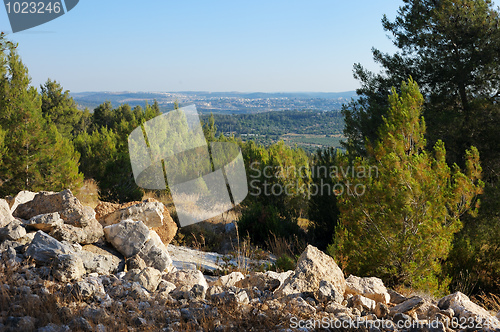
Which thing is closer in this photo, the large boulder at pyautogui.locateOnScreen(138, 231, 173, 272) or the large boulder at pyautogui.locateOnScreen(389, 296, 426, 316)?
the large boulder at pyautogui.locateOnScreen(389, 296, 426, 316)

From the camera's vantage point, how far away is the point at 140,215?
519cm

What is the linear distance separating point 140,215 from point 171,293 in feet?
6.51

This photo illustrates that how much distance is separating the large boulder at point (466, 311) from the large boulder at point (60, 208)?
4.14 metres

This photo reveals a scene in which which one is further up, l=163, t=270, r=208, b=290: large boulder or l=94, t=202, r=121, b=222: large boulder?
l=94, t=202, r=121, b=222: large boulder

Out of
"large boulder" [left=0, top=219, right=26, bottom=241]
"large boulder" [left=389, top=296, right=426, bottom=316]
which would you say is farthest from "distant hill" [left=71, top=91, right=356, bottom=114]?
"large boulder" [left=389, top=296, right=426, bottom=316]

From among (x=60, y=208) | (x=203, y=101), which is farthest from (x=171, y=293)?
(x=203, y=101)

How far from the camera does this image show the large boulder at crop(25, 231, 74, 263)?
11.9 ft

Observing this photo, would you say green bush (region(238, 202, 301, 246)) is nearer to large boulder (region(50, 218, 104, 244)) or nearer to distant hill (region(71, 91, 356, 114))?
distant hill (region(71, 91, 356, 114))

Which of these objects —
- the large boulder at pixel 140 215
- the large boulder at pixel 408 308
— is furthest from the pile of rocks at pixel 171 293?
the large boulder at pixel 140 215

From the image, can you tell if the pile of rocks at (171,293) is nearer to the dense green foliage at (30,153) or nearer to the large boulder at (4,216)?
the large boulder at (4,216)

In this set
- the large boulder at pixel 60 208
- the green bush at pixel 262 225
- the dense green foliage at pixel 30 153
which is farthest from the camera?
the green bush at pixel 262 225

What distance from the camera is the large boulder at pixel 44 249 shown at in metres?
3.62

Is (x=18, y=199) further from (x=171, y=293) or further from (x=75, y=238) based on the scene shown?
(x=171, y=293)

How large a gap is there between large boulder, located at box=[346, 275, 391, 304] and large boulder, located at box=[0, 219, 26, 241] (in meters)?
3.66
